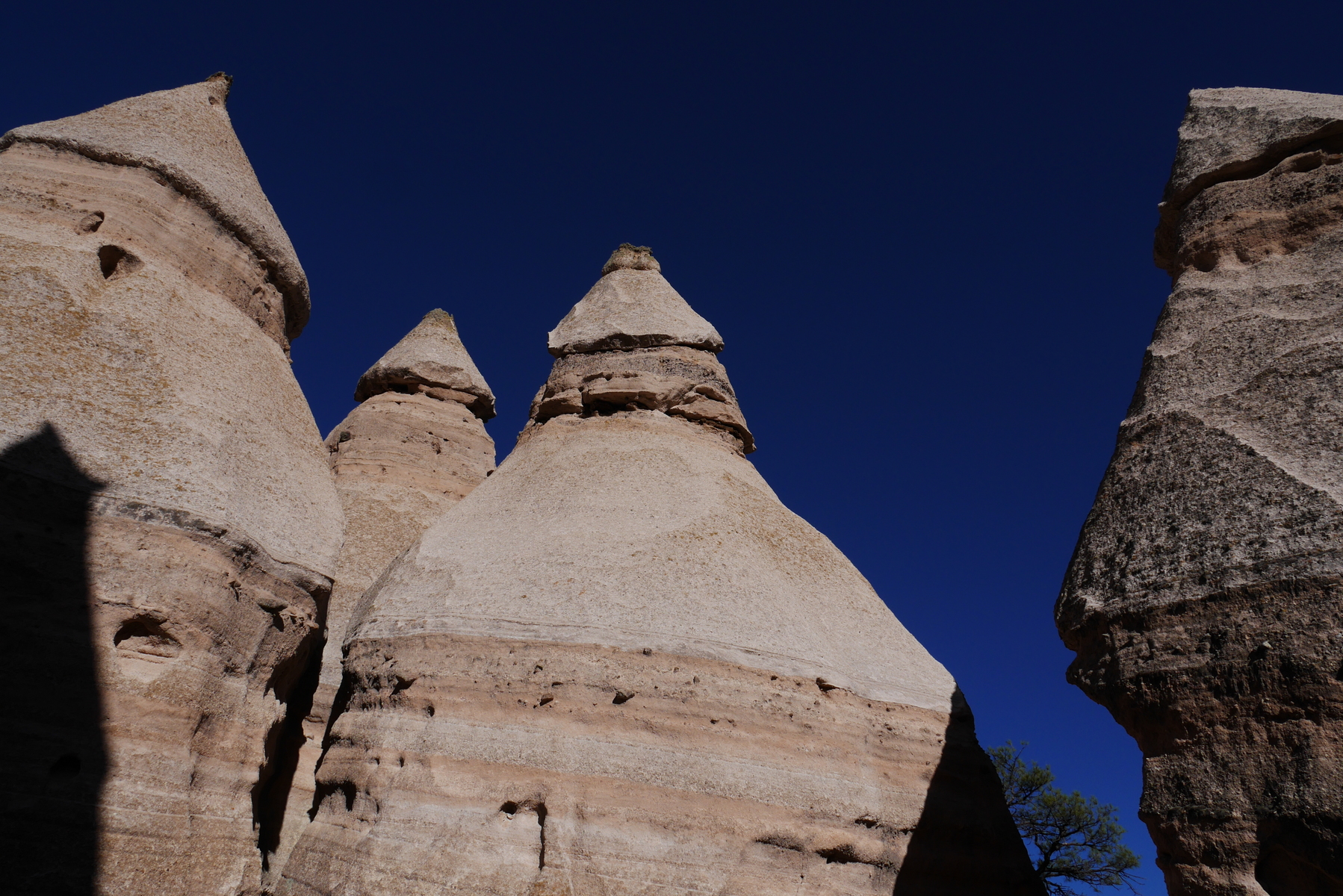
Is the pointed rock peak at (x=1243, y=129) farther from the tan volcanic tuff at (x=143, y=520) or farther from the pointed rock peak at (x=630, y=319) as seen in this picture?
the tan volcanic tuff at (x=143, y=520)

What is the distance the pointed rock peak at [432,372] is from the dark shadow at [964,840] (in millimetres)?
11903

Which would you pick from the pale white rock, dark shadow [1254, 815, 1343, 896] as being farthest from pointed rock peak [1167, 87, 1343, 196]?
the pale white rock

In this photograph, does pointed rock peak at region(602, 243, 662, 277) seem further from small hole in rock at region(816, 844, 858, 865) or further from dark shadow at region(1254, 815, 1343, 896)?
dark shadow at region(1254, 815, 1343, 896)

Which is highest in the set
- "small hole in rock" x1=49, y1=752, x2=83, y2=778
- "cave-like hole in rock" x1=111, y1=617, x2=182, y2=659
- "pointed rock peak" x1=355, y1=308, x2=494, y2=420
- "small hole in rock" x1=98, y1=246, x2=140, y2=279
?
"pointed rock peak" x1=355, y1=308, x2=494, y2=420

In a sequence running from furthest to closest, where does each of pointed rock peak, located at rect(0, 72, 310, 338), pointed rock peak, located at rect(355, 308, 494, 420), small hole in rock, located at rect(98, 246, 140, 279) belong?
pointed rock peak, located at rect(355, 308, 494, 420), pointed rock peak, located at rect(0, 72, 310, 338), small hole in rock, located at rect(98, 246, 140, 279)

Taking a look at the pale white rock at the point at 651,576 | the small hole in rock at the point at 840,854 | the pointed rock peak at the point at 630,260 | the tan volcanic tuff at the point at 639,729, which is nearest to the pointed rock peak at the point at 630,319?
the pointed rock peak at the point at 630,260

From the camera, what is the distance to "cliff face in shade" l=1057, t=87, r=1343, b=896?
153 inches

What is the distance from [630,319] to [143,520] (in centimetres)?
719

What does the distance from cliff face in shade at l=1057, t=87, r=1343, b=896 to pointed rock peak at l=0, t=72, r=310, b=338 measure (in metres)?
9.51

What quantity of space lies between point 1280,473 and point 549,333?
10483 mm

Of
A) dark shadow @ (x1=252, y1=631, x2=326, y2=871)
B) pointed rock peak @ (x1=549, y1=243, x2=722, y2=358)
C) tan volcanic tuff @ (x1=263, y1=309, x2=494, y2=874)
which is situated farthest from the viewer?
tan volcanic tuff @ (x1=263, y1=309, x2=494, y2=874)

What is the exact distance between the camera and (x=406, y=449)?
51.8 ft

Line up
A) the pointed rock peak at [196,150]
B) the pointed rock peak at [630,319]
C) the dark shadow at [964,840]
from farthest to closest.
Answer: the pointed rock peak at [630,319]
the pointed rock peak at [196,150]
the dark shadow at [964,840]

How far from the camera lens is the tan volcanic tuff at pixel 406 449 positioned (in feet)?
44.0
